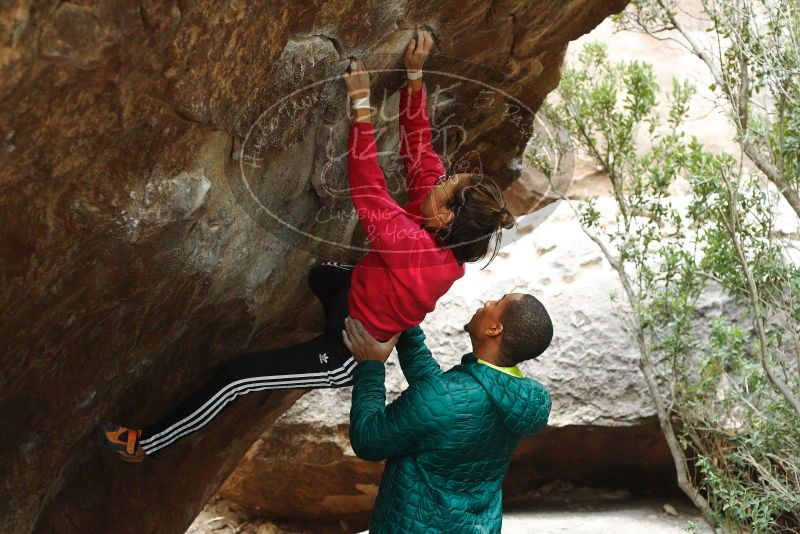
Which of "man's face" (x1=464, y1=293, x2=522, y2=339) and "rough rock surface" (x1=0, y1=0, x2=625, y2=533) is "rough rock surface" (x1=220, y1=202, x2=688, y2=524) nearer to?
"rough rock surface" (x1=0, y1=0, x2=625, y2=533)

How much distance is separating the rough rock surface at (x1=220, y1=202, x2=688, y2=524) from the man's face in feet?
14.0

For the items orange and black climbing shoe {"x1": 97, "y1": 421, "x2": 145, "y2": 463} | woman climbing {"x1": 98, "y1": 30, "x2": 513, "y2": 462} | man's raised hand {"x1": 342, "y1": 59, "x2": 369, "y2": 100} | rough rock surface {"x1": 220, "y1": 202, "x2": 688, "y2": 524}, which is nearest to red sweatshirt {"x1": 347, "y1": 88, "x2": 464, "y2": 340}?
woman climbing {"x1": 98, "y1": 30, "x2": 513, "y2": 462}

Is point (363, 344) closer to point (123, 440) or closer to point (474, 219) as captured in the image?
→ point (474, 219)

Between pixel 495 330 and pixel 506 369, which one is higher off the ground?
pixel 495 330

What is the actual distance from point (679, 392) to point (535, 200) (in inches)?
148

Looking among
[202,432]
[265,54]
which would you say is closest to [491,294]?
[202,432]

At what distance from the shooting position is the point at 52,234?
3.46 m

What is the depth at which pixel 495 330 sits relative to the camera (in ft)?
13.9

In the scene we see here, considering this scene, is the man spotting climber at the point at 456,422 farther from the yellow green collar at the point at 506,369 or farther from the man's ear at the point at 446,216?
the man's ear at the point at 446,216

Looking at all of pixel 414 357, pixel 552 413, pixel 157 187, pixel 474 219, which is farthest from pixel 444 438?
pixel 552 413

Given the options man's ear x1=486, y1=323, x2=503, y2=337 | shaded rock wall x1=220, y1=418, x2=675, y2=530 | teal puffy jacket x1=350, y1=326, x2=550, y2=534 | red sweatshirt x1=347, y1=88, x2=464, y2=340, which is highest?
red sweatshirt x1=347, y1=88, x2=464, y2=340

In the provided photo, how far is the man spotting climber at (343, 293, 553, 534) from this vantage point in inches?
162

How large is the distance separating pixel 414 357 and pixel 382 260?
65 cm

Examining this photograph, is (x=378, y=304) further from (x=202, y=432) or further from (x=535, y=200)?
(x=535, y=200)
